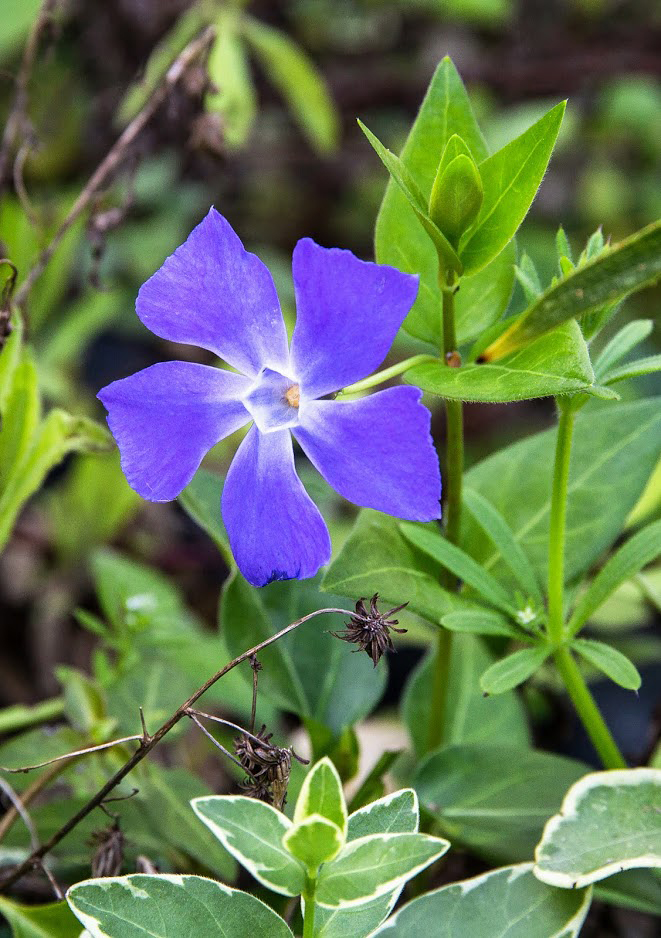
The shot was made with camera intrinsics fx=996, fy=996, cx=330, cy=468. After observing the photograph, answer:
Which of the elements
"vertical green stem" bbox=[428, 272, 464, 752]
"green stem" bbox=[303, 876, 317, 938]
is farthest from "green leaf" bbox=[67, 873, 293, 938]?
"vertical green stem" bbox=[428, 272, 464, 752]

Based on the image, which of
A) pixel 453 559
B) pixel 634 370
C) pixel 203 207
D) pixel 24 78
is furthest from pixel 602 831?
pixel 203 207

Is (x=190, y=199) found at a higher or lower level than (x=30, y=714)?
higher

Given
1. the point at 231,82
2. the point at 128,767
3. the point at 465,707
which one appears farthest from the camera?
the point at 231,82

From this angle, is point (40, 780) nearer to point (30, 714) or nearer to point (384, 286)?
point (30, 714)

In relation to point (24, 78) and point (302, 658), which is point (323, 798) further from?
point (24, 78)

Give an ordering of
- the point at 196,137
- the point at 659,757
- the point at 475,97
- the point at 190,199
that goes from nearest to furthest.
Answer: the point at 659,757, the point at 196,137, the point at 190,199, the point at 475,97

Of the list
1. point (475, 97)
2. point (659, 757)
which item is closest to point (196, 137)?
point (659, 757)

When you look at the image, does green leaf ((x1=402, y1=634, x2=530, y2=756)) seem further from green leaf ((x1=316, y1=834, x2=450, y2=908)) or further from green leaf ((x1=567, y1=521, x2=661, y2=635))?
green leaf ((x1=316, y1=834, x2=450, y2=908))
